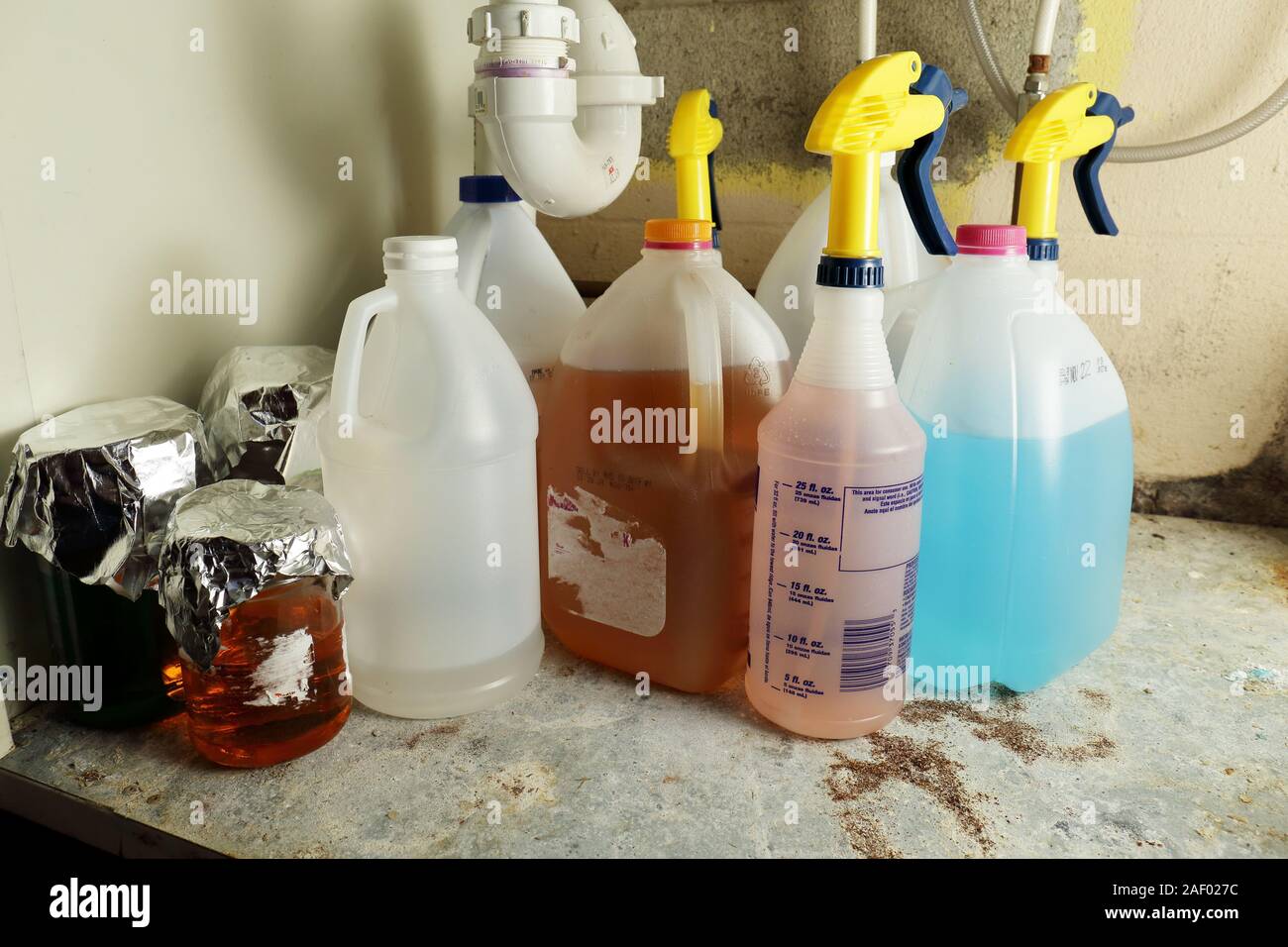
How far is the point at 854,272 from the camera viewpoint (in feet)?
2.44

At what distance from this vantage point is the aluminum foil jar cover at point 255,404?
2.87 feet

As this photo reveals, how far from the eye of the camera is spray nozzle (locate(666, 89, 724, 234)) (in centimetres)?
94

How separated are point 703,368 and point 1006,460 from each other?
289 mm

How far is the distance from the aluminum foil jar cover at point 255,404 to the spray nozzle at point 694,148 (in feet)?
1.36

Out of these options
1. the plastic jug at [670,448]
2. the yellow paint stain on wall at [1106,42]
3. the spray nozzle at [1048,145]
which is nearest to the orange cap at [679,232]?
the plastic jug at [670,448]

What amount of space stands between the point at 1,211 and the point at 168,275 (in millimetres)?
167

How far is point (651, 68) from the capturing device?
54.4 inches

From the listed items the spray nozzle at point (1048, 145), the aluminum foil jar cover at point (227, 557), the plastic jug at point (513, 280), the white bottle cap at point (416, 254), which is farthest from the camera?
the plastic jug at point (513, 280)

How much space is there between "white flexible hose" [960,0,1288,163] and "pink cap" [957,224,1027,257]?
44 centimetres

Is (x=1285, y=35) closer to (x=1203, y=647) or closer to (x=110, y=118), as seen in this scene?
(x=1203, y=647)

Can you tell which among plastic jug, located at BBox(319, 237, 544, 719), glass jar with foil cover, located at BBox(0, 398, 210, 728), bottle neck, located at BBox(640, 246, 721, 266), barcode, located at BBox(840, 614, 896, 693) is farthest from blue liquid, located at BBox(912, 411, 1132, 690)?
glass jar with foil cover, located at BBox(0, 398, 210, 728)

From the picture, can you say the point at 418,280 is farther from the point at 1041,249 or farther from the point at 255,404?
the point at 1041,249

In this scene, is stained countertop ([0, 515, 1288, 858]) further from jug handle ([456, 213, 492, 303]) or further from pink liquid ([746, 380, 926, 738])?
jug handle ([456, 213, 492, 303])

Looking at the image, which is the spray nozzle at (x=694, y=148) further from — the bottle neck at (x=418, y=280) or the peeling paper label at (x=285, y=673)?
the peeling paper label at (x=285, y=673)
